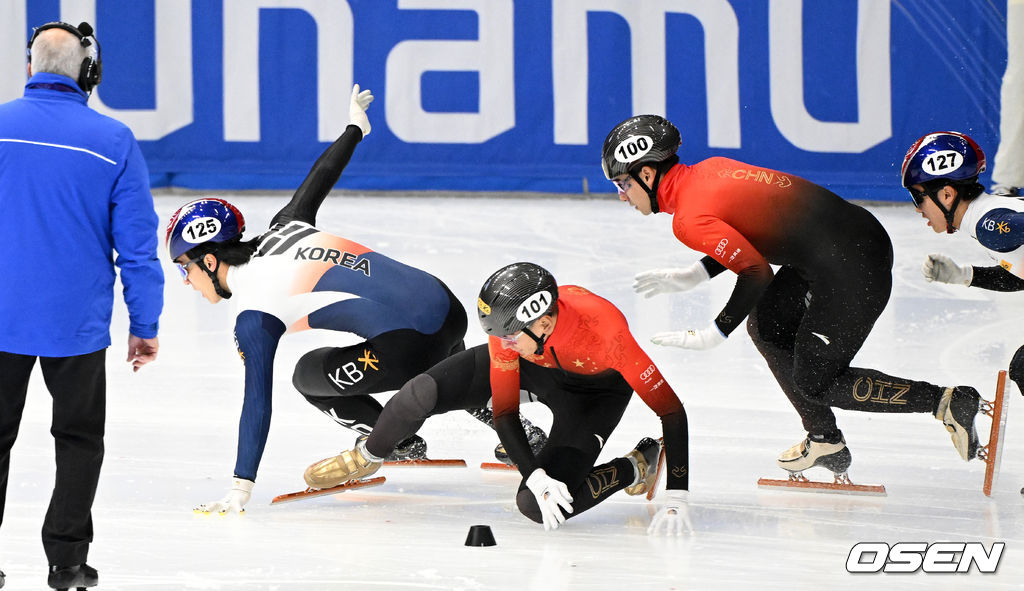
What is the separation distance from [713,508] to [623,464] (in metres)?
0.33

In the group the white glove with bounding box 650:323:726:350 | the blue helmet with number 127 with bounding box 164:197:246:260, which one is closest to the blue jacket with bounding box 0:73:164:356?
the blue helmet with number 127 with bounding box 164:197:246:260

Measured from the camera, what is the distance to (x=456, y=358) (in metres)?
4.13

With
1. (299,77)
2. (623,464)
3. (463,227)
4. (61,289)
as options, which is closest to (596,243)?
(463,227)

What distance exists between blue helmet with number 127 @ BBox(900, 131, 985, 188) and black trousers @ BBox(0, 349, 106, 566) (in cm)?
259

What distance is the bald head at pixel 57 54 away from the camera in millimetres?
3125

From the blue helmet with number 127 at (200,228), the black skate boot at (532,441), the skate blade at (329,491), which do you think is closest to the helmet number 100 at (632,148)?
the black skate boot at (532,441)

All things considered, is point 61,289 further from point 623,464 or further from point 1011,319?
point 1011,319

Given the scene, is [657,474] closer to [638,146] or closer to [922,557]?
[922,557]

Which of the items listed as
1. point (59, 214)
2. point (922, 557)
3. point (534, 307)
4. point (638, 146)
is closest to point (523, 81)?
point (638, 146)

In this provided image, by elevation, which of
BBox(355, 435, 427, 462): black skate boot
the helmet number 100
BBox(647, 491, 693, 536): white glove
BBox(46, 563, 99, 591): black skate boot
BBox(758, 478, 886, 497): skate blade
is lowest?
BBox(355, 435, 427, 462): black skate boot

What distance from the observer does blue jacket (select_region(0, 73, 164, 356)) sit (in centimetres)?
305

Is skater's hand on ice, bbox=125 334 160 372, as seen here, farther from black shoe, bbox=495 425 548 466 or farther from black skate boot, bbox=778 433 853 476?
black skate boot, bbox=778 433 853 476

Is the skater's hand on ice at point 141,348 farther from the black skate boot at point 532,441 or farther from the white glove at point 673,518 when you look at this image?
the black skate boot at point 532,441

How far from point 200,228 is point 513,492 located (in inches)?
52.9
